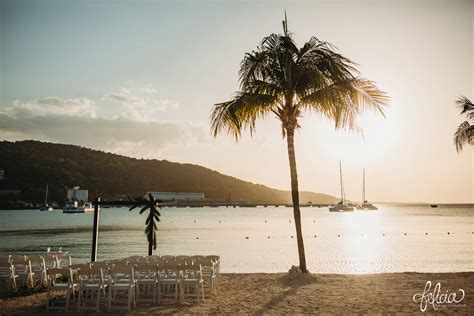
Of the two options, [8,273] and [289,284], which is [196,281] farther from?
[8,273]

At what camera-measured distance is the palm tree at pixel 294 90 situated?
13.4m

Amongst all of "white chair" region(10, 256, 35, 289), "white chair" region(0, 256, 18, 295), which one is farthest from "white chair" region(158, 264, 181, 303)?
"white chair" region(0, 256, 18, 295)

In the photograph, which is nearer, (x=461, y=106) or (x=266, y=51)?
(x=266, y=51)

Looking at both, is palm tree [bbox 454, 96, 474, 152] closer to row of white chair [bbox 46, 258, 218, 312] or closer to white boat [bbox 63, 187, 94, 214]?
row of white chair [bbox 46, 258, 218, 312]

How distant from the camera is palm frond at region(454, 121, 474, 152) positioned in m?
16.0

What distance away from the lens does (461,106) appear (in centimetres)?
1631

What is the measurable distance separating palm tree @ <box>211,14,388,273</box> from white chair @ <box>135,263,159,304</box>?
4895 millimetres

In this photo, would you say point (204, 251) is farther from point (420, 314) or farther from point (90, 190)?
point (90, 190)

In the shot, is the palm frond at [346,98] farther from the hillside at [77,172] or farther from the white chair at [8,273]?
the hillside at [77,172]

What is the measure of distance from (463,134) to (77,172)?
116 meters

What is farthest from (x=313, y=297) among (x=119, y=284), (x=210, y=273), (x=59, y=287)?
(x=59, y=287)

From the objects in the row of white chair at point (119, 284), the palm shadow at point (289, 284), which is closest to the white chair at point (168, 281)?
the row of white chair at point (119, 284)

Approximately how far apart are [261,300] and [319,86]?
21.5 feet

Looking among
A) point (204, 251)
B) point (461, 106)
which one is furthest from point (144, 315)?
point (204, 251)
